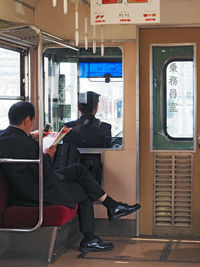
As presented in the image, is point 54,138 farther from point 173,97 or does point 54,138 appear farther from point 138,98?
point 173,97

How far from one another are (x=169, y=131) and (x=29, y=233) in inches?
82.4

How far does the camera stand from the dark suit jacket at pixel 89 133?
6.40m

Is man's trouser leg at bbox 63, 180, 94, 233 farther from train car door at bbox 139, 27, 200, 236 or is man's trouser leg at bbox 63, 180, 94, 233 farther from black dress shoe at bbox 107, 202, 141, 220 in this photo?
train car door at bbox 139, 27, 200, 236

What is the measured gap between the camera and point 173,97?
20.9 ft

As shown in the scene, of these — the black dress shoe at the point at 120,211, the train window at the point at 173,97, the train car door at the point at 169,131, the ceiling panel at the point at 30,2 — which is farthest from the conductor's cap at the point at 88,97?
the black dress shoe at the point at 120,211

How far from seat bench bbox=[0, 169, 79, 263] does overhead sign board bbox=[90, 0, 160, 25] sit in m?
1.74

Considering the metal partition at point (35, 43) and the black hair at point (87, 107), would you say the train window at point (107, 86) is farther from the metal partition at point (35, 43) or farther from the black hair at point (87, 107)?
the metal partition at point (35, 43)

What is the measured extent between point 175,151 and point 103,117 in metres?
0.91

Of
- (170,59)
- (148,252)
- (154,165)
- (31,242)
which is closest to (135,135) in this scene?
(154,165)

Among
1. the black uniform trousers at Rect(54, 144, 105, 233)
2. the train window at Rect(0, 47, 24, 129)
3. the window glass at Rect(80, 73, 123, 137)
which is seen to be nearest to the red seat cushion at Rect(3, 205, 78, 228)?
the black uniform trousers at Rect(54, 144, 105, 233)

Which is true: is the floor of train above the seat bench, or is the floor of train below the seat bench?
below

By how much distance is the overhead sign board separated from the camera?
200 inches

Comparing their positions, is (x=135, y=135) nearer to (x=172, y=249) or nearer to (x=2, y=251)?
(x=172, y=249)

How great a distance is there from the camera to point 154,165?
6.36m
